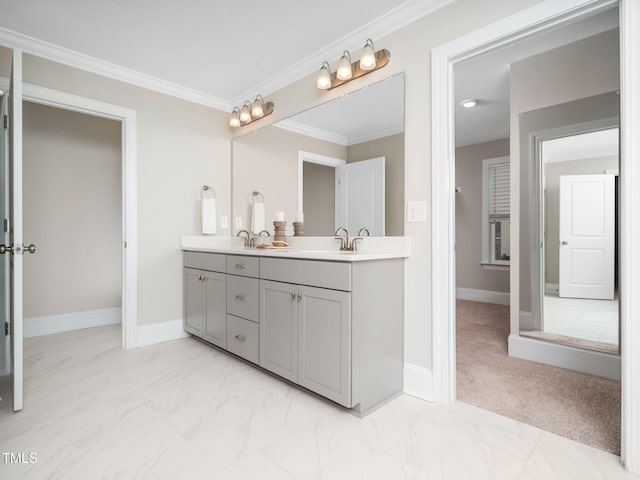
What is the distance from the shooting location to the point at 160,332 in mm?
3041

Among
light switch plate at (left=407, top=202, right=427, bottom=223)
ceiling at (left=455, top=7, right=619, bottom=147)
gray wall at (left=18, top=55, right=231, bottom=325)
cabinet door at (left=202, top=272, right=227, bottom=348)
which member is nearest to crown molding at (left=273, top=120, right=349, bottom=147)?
light switch plate at (left=407, top=202, right=427, bottom=223)

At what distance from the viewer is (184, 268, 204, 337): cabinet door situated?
2928mm

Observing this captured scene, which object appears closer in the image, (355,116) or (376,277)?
(376,277)

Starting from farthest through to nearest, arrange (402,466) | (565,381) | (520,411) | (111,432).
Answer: (565,381), (520,411), (111,432), (402,466)

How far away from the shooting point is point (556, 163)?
264 cm

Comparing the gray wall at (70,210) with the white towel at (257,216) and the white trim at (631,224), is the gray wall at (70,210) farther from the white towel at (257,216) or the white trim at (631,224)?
the white trim at (631,224)

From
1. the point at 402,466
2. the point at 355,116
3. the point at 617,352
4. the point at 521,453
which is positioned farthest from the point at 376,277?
the point at 617,352

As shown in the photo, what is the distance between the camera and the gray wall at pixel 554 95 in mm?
2344

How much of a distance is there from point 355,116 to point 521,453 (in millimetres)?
2135

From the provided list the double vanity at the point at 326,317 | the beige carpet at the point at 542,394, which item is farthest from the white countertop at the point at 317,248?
the beige carpet at the point at 542,394

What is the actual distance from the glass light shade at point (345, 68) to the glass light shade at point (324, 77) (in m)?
0.12

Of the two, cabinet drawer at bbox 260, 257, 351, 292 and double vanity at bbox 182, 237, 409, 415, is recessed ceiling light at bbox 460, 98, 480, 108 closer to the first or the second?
double vanity at bbox 182, 237, 409, 415

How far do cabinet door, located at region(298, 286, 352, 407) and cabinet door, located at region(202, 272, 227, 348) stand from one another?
3.00ft

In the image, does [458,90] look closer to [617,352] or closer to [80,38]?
[617,352]
